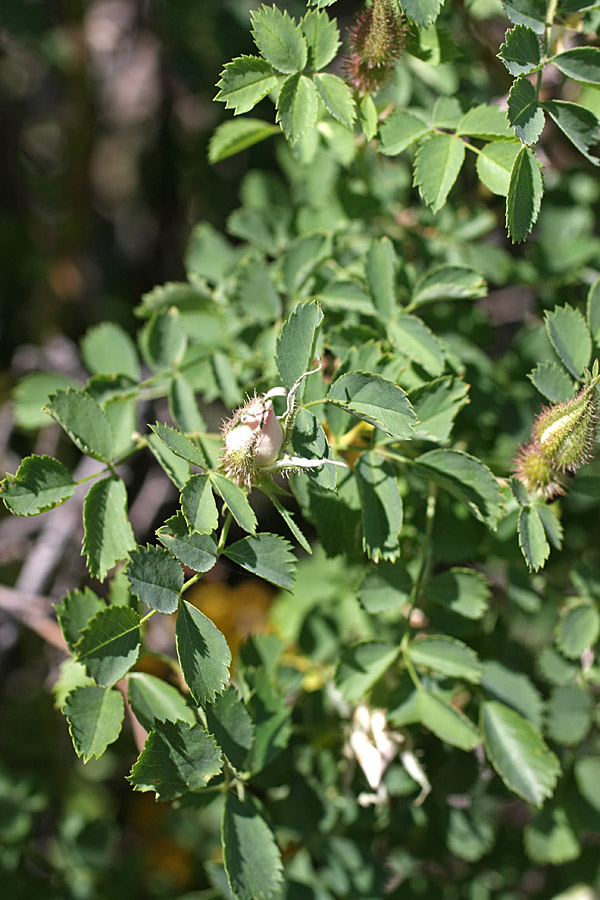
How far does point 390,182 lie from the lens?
1.70 m

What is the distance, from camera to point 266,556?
105 centimetres

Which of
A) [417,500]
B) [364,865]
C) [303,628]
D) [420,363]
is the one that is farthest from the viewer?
[303,628]

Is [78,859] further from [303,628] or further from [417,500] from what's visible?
[417,500]

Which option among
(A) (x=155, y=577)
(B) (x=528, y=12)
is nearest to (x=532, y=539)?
(A) (x=155, y=577)

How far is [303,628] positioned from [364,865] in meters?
0.50

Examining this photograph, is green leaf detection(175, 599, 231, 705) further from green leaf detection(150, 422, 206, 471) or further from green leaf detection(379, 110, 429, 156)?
green leaf detection(379, 110, 429, 156)

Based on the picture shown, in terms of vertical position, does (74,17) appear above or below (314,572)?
above

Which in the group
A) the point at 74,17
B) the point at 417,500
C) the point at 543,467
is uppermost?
the point at 74,17

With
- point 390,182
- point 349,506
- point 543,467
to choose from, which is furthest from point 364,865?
point 390,182

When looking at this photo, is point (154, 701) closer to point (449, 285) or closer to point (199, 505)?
point (199, 505)

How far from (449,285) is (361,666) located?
672 mm

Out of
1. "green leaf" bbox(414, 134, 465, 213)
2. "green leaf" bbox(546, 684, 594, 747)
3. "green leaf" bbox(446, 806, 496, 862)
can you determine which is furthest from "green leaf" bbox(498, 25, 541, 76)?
"green leaf" bbox(446, 806, 496, 862)

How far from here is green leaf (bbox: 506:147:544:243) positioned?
3.38 feet

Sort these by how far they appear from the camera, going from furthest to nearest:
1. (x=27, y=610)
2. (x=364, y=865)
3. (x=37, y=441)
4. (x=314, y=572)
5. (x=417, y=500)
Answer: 1. (x=37, y=441)
2. (x=314, y=572)
3. (x=27, y=610)
4. (x=364, y=865)
5. (x=417, y=500)
